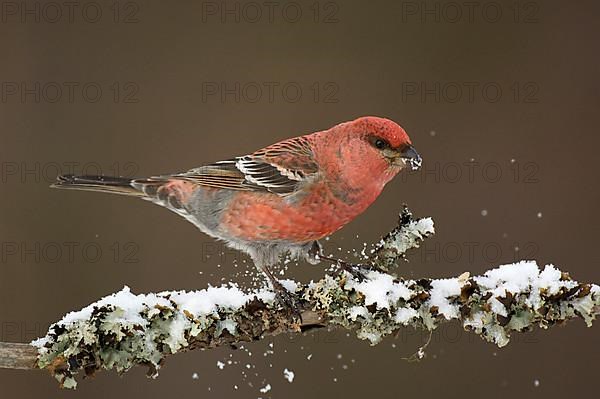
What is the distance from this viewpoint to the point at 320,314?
6.36 ft

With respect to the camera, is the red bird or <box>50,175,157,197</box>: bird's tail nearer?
the red bird

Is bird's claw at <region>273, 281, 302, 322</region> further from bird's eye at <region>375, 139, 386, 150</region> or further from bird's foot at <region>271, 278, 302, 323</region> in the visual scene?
bird's eye at <region>375, 139, 386, 150</region>

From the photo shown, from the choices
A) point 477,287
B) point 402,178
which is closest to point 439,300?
point 477,287

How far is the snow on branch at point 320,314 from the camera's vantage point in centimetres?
179

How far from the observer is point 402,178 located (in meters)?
3.09

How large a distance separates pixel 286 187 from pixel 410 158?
401mm

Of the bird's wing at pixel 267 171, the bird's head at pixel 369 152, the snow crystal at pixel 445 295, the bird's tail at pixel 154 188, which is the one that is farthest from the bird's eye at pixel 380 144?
the bird's tail at pixel 154 188

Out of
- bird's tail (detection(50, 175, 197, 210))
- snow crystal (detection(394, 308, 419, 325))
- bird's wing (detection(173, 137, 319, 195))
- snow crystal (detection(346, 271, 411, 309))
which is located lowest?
snow crystal (detection(394, 308, 419, 325))

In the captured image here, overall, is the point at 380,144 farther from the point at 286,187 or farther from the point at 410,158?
the point at 286,187

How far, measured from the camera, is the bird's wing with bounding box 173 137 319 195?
2.23 m

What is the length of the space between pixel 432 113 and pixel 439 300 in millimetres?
1491

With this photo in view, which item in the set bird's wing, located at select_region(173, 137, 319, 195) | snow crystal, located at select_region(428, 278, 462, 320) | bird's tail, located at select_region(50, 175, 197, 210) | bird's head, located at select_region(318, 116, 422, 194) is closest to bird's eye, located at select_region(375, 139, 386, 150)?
bird's head, located at select_region(318, 116, 422, 194)

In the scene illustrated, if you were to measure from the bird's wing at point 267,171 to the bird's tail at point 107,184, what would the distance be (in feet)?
0.37

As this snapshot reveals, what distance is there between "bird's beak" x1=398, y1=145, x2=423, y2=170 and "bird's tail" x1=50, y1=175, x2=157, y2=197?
772 millimetres
